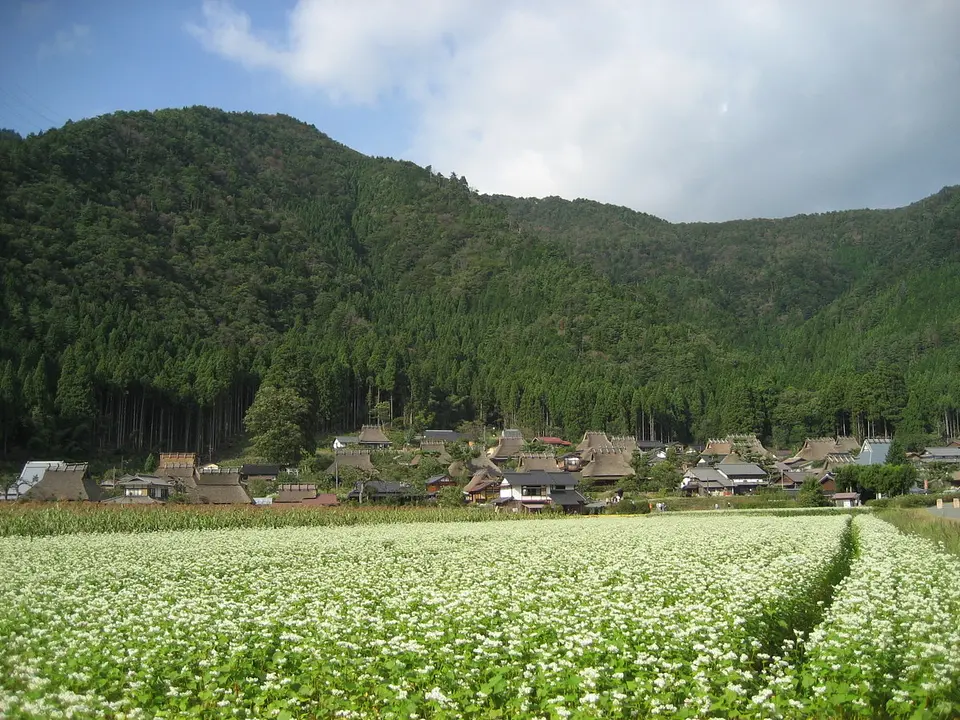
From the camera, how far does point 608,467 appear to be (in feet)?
225

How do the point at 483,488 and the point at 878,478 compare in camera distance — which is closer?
the point at 878,478

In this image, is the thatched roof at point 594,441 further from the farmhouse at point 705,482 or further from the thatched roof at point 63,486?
the thatched roof at point 63,486

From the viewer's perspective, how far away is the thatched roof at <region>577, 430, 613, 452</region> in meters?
78.5

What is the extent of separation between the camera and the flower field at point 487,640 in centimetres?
702

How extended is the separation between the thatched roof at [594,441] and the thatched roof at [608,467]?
701 centimetres

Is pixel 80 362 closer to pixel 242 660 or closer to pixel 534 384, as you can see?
pixel 534 384

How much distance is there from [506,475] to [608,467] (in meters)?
13.0

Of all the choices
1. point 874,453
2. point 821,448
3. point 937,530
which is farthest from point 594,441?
point 937,530

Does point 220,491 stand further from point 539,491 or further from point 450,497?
point 539,491

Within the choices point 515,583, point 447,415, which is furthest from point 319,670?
point 447,415

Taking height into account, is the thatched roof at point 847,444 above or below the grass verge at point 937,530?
above

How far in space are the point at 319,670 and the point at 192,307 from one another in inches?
4255

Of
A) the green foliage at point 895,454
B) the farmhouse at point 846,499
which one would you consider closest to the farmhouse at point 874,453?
the green foliage at point 895,454

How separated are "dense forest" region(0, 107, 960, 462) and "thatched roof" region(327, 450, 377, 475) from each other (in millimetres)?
7357
